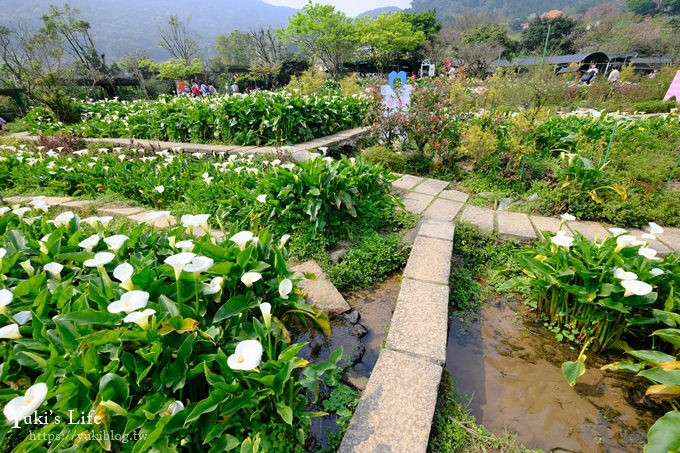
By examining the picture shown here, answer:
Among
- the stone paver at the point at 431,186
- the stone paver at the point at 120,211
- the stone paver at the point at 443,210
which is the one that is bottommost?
the stone paver at the point at 443,210

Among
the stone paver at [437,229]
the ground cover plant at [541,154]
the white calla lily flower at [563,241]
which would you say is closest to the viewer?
the white calla lily flower at [563,241]

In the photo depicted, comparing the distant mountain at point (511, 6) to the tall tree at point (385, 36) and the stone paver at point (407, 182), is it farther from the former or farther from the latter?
the stone paver at point (407, 182)

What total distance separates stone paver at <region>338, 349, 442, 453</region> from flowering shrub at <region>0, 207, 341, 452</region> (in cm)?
26

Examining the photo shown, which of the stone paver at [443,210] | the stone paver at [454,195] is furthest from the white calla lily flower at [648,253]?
the stone paver at [454,195]

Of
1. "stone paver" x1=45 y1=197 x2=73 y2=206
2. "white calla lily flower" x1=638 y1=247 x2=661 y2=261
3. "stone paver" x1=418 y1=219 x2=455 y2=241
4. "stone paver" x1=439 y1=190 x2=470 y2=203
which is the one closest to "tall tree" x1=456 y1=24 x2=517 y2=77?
"stone paver" x1=439 y1=190 x2=470 y2=203

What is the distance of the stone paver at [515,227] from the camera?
124 inches

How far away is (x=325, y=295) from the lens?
8.14 ft

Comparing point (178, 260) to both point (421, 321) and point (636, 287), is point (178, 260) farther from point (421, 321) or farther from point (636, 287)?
point (636, 287)

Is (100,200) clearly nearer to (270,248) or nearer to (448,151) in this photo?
(270,248)

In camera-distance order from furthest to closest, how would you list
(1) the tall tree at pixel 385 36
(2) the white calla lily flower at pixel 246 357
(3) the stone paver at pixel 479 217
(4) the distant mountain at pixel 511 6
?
(4) the distant mountain at pixel 511 6 → (1) the tall tree at pixel 385 36 → (3) the stone paver at pixel 479 217 → (2) the white calla lily flower at pixel 246 357

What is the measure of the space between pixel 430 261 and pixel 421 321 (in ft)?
2.35

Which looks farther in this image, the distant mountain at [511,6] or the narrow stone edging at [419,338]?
the distant mountain at [511,6]

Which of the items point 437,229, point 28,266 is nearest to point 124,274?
point 28,266

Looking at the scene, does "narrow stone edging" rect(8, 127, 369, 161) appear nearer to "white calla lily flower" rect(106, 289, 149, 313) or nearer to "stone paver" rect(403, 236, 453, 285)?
"stone paver" rect(403, 236, 453, 285)
